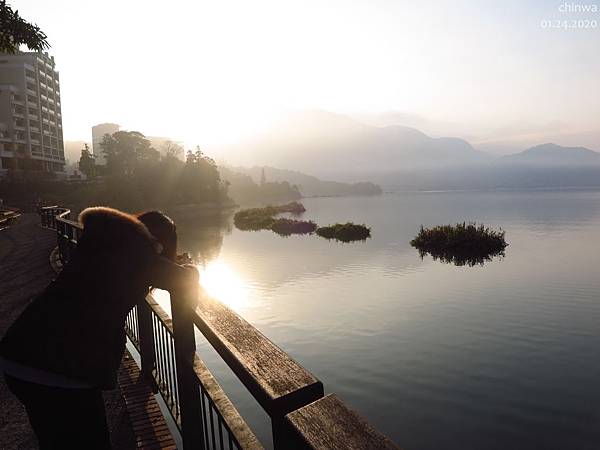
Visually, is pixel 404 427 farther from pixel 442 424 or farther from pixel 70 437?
pixel 70 437

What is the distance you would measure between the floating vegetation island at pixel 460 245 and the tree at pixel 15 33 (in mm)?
28795

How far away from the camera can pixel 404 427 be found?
1028 cm

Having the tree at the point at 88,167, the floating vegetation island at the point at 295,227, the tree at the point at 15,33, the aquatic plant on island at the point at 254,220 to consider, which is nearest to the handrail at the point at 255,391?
the tree at the point at 15,33

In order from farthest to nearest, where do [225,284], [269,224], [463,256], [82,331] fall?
[269,224], [463,256], [225,284], [82,331]

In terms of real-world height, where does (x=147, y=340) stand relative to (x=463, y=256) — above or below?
above

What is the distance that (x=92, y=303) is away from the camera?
8.94ft

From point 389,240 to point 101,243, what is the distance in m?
44.6

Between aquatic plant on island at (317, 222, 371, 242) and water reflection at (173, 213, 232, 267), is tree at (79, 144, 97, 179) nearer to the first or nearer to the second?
water reflection at (173, 213, 232, 267)

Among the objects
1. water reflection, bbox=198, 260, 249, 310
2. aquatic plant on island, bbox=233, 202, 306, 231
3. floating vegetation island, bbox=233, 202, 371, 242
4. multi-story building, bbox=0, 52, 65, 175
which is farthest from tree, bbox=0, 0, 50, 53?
multi-story building, bbox=0, 52, 65, 175

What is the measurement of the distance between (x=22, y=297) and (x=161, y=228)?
31.8 feet

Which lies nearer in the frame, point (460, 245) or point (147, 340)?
point (147, 340)

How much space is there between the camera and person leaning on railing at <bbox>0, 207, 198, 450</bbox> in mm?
2680

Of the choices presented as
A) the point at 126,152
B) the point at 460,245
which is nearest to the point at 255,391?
the point at 460,245

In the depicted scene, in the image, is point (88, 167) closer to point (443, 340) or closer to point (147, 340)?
point (443, 340)
